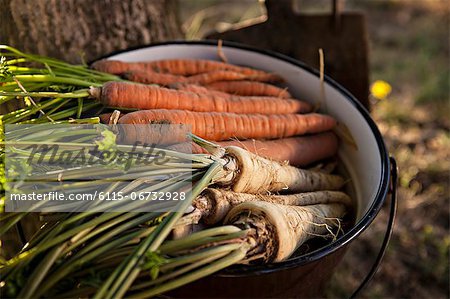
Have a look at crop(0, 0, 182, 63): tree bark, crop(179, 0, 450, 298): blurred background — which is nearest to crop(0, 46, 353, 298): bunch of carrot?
crop(0, 0, 182, 63): tree bark

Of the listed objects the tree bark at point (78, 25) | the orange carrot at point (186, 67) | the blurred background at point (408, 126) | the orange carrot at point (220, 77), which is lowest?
the blurred background at point (408, 126)

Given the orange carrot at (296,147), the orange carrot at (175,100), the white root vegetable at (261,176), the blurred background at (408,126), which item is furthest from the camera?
the blurred background at (408,126)

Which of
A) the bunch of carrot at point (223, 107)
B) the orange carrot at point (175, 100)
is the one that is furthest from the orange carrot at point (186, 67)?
the orange carrot at point (175, 100)

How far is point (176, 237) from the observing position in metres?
1.00

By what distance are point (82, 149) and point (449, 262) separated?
5.33ft

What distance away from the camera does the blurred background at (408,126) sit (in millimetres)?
2074

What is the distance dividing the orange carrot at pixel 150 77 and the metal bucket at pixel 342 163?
12cm

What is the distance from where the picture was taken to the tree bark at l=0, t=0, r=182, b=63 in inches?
62.8

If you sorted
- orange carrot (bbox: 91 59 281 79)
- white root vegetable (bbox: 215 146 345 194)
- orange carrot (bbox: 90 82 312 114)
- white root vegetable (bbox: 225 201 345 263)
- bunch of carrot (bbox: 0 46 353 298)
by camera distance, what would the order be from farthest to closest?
1. orange carrot (bbox: 91 59 281 79)
2. orange carrot (bbox: 90 82 312 114)
3. white root vegetable (bbox: 215 146 345 194)
4. white root vegetable (bbox: 225 201 345 263)
5. bunch of carrot (bbox: 0 46 353 298)

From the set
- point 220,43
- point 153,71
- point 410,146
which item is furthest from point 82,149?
point 410,146

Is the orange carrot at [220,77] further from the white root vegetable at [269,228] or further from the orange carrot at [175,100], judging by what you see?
the white root vegetable at [269,228]

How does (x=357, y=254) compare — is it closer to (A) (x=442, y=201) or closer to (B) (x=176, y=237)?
(A) (x=442, y=201)

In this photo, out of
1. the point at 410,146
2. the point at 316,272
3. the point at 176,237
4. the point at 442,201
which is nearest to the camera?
the point at 176,237

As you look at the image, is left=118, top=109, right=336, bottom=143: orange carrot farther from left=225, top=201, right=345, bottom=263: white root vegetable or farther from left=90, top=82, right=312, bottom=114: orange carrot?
left=225, top=201, right=345, bottom=263: white root vegetable
